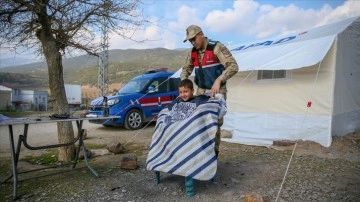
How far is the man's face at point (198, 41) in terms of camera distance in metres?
3.91

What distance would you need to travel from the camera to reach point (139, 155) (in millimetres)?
5863

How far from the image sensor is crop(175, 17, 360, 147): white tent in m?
6.11

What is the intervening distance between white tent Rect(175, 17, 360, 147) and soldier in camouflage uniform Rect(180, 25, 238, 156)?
2.31 metres

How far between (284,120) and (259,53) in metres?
1.59

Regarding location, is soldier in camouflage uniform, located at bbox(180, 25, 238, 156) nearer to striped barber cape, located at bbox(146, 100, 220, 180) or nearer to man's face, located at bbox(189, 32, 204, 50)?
man's face, located at bbox(189, 32, 204, 50)

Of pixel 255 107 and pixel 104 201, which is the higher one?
pixel 255 107

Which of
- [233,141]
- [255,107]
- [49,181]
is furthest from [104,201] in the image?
[255,107]

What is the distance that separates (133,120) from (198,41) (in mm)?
5994

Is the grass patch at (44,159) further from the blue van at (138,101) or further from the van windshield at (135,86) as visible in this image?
the van windshield at (135,86)

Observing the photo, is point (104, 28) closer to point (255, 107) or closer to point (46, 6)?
point (46, 6)

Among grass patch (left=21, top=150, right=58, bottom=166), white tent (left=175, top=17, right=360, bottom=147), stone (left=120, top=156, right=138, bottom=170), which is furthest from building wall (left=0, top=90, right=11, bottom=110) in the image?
stone (left=120, top=156, right=138, bottom=170)

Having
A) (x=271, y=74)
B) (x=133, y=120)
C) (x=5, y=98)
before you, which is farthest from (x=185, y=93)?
(x=5, y=98)

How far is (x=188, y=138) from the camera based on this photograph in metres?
3.36

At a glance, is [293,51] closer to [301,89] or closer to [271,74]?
[301,89]
